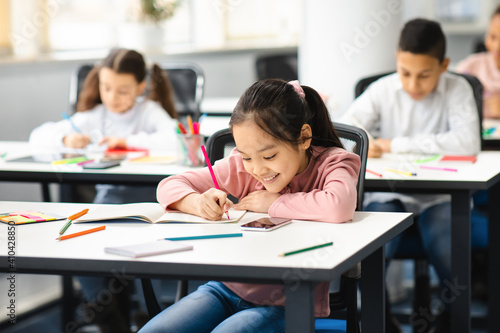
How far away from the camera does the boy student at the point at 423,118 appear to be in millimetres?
2498

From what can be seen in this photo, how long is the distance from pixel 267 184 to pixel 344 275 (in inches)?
11.3

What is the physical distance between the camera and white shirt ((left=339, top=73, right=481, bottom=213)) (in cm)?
267

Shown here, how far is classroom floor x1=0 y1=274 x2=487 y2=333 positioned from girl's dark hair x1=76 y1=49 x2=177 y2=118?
0.83 metres

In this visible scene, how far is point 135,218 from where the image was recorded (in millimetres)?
1709

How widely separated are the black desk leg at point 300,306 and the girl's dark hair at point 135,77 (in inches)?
78.1

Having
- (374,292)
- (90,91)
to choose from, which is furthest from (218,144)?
(90,91)

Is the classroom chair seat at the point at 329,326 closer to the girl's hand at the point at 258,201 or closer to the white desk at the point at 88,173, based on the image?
the girl's hand at the point at 258,201

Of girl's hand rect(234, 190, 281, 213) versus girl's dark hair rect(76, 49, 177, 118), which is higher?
girl's dark hair rect(76, 49, 177, 118)

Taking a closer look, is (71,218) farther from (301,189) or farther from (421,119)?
(421,119)

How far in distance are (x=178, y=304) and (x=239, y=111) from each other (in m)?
0.47

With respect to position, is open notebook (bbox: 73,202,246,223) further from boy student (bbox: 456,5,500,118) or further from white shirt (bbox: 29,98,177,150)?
boy student (bbox: 456,5,500,118)

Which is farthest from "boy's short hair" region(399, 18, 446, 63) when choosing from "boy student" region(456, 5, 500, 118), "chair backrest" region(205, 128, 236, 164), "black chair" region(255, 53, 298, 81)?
"black chair" region(255, 53, 298, 81)

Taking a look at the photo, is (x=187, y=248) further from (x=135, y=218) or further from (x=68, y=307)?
(x=68, y=307)

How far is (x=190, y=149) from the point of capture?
252 centimetres
